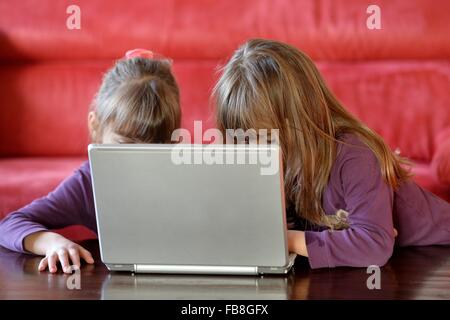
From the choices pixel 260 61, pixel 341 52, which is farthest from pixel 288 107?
pixel 341 52

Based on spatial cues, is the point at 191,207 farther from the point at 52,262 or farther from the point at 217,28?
the point at 217,28

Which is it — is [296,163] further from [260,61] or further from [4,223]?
[4,223]

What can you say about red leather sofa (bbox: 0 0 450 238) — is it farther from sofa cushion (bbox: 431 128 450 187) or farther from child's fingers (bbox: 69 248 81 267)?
child's fingers (bbox: 69 248 81 267)

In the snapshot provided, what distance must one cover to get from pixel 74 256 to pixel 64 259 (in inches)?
0.8

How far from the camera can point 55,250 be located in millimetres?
1331

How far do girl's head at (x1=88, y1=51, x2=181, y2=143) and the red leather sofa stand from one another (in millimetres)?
818

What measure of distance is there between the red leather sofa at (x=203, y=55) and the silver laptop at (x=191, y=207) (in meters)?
1.35

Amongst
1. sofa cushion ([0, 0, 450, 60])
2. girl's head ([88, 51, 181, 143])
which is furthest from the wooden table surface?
sofa cushion ([0, 0, 450, 60])

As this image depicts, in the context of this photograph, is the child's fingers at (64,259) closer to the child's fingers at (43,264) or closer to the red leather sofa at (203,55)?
the child's fingers at (43,264)

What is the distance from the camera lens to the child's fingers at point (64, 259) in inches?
50.5

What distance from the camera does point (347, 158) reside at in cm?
137

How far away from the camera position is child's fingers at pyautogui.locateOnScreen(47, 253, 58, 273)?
1.28 metres

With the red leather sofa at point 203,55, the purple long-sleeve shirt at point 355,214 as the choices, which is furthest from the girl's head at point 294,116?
the red leather sofa at point 203,55
